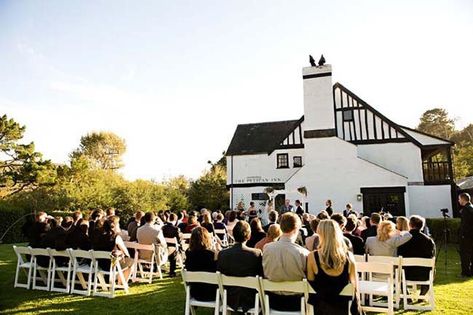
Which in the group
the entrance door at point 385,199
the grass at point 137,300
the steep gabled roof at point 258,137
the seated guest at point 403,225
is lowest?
the grass at point 137,300

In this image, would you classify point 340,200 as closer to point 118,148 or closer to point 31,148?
point 31,148

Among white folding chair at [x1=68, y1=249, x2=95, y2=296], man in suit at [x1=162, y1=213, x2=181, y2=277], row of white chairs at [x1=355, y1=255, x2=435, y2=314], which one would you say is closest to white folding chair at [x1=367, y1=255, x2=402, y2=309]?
row of white chairs at [x1=355, y1=255, x2=435, y2=314]

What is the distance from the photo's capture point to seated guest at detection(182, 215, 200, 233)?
9.89 meters

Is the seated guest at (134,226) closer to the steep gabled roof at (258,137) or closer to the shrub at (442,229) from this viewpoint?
the shrub at (442,229)

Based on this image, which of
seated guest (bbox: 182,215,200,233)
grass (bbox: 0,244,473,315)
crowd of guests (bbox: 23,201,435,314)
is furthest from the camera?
seated guest (bbox: 182,215,200,233)

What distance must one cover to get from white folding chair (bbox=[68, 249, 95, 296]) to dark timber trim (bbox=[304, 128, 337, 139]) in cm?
1577

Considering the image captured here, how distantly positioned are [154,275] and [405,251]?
582cm

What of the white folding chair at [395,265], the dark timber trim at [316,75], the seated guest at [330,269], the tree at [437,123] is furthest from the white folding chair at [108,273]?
the tree at [437,123]

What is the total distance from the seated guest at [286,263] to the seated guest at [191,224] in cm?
566

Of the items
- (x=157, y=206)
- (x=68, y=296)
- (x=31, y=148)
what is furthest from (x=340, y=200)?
(x=31, y=148)

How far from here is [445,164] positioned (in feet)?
68.8

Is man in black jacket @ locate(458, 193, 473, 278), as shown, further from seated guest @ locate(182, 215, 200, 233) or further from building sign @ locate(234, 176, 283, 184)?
building sign @ locate(234, 176, 283, 184)

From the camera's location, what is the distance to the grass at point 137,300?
601cm

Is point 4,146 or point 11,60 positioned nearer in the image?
point 11,60
